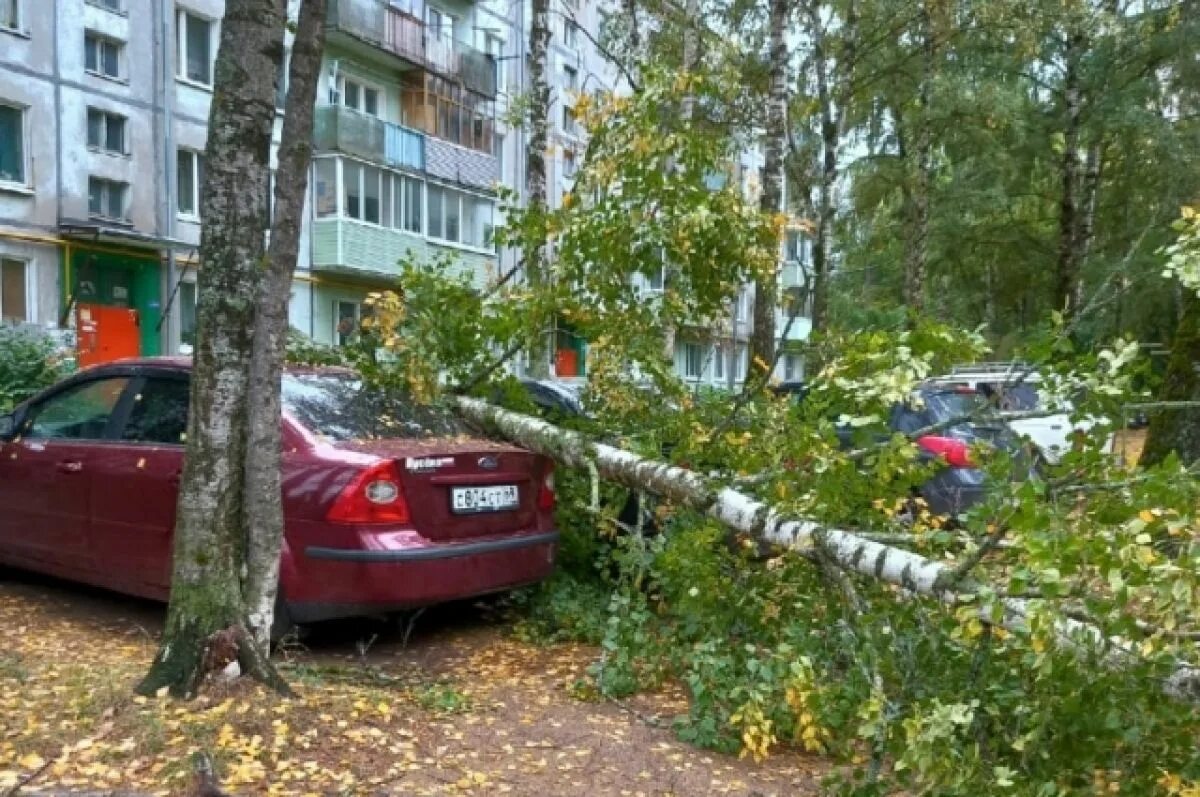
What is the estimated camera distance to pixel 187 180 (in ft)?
82.2

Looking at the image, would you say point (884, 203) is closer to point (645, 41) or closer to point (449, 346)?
point (645, 41)

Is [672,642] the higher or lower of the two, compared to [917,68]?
lower

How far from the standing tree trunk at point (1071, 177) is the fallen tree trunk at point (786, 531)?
15.8 meters

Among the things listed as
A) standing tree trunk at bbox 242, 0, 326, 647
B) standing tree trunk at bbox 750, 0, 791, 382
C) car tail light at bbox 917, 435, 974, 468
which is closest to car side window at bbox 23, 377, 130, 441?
standing tree trunk at bbox 242, 0, 326, 647

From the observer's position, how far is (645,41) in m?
19.9

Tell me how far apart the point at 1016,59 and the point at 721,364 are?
83.5 feet

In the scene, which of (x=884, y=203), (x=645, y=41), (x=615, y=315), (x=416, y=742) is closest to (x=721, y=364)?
(x=884, y=203)

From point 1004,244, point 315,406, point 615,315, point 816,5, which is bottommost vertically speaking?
point 315,406

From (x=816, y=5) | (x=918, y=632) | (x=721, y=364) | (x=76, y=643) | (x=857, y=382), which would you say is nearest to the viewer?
(x=918, y=632)

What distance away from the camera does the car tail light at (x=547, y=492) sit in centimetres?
597

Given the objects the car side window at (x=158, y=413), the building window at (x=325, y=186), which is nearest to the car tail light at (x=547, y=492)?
the car side window at (x=158, y=413)

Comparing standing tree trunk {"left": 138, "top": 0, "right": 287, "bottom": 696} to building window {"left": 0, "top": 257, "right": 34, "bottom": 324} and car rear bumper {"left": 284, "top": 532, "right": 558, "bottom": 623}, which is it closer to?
car rear bumper {"left": 284, "top": 532, "right": 558, "bottom": 623}

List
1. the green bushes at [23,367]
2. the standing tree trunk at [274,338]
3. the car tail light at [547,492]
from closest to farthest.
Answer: the standing tree trunk at [274,338] < the car tail light at [547,492] < the green bushes at [23,367]

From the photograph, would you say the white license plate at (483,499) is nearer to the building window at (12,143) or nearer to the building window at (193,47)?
the building window at (12,143)
